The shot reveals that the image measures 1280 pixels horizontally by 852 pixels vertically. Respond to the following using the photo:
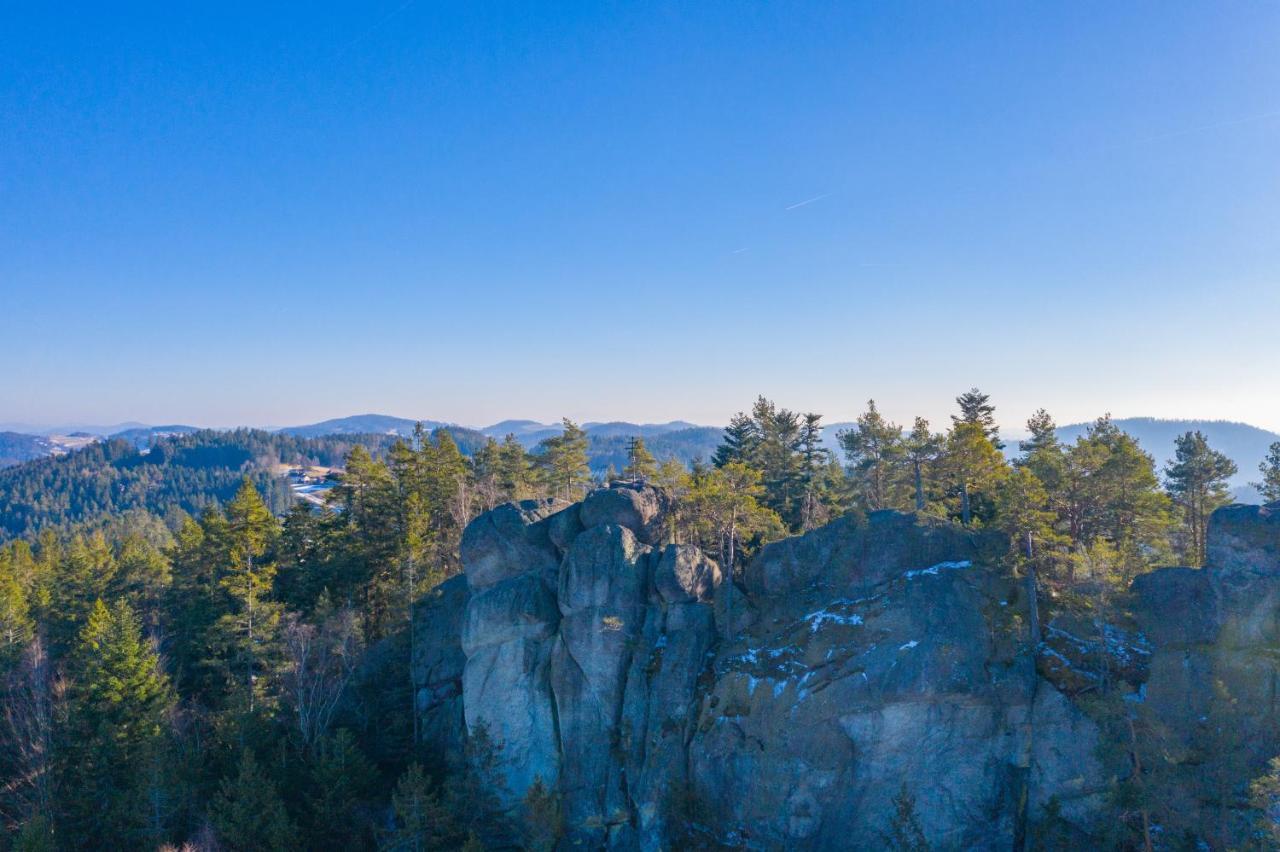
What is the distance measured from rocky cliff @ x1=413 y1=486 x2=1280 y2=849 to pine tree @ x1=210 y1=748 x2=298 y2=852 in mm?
8968

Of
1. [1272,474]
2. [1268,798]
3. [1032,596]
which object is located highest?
[1272,474]

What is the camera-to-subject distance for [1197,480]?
3391 cm

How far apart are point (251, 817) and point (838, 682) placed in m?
24.9

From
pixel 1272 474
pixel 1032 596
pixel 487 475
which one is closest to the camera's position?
pixel 1032 596

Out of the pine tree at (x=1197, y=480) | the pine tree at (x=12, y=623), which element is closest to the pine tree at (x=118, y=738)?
the pine tree at (x=12, y=623)

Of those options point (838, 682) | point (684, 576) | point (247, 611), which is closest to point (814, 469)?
point (684, 576)

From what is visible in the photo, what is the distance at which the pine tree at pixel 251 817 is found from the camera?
24.5 meters

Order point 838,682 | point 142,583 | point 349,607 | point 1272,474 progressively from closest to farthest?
point 838,682 → point 1272,474 → point 349,607 → point 142,583

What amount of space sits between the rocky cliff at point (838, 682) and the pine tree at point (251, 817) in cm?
897

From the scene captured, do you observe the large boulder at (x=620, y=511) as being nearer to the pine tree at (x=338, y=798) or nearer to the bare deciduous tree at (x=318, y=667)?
the bare deciduous tree at (x=318, y=667)

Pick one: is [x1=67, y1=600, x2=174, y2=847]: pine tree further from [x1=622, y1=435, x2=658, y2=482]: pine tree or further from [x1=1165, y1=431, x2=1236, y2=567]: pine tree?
[x1=1165, y1=431, x2=1236, y2=567]: pine tree

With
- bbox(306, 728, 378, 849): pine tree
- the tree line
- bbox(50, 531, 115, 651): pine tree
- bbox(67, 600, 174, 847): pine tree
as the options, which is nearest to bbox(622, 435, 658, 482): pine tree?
the tree line

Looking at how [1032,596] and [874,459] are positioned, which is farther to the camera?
[874,459]

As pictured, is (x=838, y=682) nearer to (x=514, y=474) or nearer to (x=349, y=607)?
(x=349, y=607)
